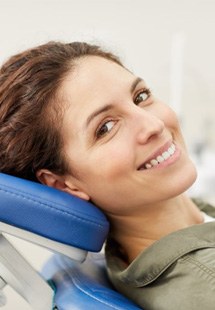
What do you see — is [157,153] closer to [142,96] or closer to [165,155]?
[165,155]

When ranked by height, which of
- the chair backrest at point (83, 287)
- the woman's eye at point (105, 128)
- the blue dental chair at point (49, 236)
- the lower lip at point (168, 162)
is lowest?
the chair backrest at point (83, 287)

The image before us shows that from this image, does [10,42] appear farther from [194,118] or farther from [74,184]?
[74,184]

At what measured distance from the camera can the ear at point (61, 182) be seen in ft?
3.28

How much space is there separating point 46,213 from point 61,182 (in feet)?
0.66

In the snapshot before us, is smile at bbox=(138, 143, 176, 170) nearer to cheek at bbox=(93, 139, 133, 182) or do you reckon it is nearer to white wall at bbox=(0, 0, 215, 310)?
cheek at bbox=(93, 139, 133, 182)

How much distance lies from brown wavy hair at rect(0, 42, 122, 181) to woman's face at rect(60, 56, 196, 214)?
26mm

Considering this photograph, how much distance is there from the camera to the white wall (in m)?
2.67

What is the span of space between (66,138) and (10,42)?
1712mm

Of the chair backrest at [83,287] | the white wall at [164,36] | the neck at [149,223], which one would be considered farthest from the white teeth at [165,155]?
the white wall at [164,36]

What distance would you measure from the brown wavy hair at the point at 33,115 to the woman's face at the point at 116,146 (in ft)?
0.09

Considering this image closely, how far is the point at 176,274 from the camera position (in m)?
0.86

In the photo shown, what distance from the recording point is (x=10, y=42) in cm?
249

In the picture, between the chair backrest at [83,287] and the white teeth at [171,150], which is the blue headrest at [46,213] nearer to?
the chair backrest at [83,287]

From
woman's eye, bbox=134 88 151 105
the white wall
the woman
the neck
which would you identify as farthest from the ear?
the white wall
